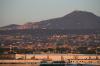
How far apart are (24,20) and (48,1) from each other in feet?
2.41

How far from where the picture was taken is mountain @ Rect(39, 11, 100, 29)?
6.97 metres

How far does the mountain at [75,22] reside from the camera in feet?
22.9

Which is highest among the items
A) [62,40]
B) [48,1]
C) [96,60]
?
[48,1]

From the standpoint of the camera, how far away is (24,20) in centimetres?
705

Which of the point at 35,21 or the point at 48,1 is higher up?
the point at 48,1

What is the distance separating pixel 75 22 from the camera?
7027 mm

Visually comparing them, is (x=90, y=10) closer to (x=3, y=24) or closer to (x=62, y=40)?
(x=62, y=40)

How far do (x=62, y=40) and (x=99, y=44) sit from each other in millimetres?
873

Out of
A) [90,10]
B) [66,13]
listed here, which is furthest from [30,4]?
[90,10]

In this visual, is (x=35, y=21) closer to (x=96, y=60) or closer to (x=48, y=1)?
(x=48, y=1)

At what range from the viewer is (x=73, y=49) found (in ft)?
22.9

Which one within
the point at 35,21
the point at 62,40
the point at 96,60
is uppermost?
the point at 35,21

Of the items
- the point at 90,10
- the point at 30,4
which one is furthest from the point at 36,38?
the point at 90,10

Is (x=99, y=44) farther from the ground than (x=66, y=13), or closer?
closer
